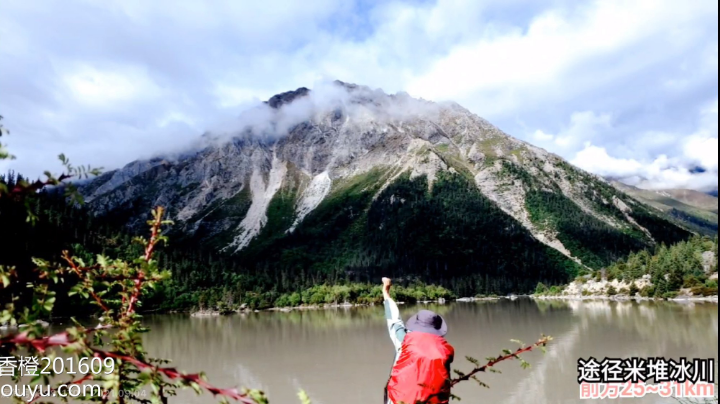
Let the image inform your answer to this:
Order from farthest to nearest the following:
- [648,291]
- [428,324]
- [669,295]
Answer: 1. [648,291]
2. [669,295]
3. [428,324]

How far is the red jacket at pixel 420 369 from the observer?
3.53 meters

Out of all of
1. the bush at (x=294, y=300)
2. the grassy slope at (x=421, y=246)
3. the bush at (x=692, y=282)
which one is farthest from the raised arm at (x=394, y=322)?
the grassy slope at (x=421, y=246)

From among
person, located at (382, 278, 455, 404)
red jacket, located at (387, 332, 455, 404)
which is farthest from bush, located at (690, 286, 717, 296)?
red jacket, located at (387, 332, 455, 404)

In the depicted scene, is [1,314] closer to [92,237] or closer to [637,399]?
[637,399]

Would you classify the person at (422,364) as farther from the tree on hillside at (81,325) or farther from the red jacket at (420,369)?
the tree on hillside at (81,325)

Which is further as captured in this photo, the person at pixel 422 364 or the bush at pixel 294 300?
the bush at pixel 294 300

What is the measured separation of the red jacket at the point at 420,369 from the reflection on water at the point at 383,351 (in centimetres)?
2165

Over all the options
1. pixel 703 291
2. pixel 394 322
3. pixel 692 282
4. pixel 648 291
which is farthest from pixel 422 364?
pixel 648 291

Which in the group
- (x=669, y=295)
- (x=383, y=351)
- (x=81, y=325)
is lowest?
(x=383, y=351)

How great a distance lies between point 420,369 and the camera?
11.9 feet

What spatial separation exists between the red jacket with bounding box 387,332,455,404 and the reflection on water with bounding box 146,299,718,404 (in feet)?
71.0

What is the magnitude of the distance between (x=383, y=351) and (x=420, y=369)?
3866 centimetres

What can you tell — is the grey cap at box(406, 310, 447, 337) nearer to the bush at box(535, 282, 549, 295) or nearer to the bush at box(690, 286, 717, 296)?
the bush at box(690, 286, 717, 296)

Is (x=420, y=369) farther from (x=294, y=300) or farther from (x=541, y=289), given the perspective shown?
(x=541, y=289)
